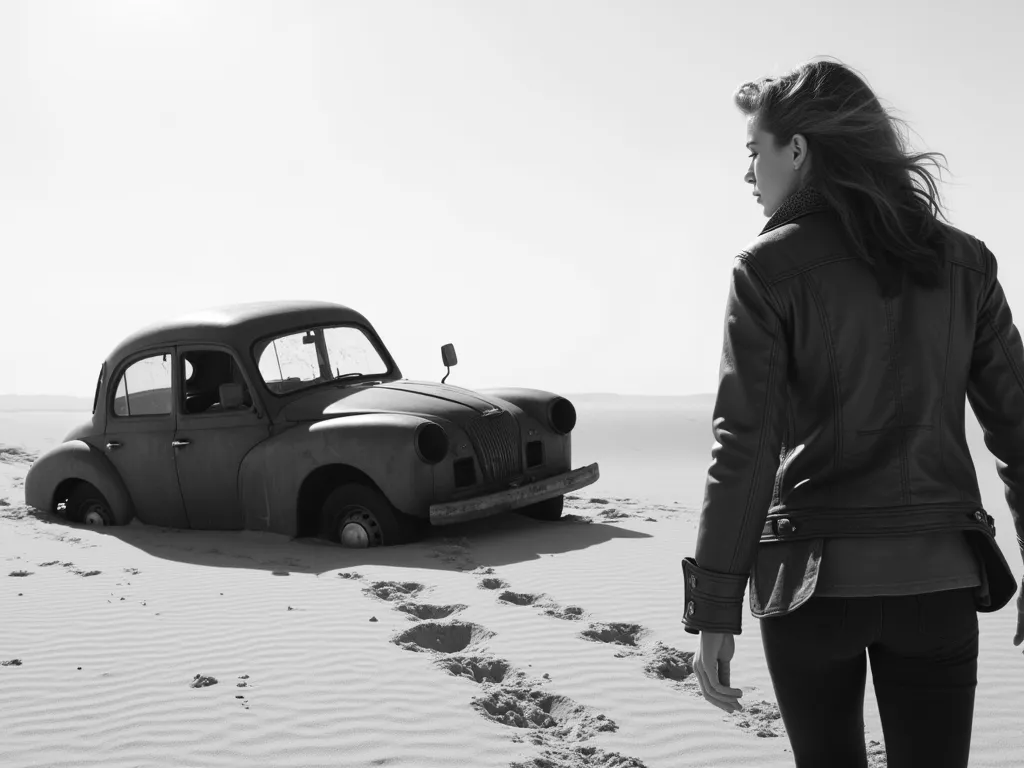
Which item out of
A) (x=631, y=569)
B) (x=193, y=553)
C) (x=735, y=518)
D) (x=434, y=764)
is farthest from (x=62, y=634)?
(x=735, y=518)

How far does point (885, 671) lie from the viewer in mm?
2045

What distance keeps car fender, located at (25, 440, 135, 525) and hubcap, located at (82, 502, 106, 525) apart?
0.21 m

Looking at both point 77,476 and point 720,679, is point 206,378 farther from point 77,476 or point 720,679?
point 720,679

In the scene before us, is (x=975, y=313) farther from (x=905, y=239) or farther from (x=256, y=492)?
(x=256, y=492)

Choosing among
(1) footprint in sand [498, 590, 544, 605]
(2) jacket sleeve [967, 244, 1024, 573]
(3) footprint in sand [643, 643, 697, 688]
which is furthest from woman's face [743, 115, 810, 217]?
(1) footprint in sand [498, 590, 544, 605]

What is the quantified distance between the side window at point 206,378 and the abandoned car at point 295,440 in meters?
0.01

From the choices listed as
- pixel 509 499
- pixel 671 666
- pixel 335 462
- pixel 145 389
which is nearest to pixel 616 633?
pixel 671 666

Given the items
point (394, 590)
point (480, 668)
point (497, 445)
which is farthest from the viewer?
point (497, 445)

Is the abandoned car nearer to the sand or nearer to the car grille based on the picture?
the car grille

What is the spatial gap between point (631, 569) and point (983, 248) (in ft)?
16.0

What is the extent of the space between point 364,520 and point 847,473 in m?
5.87

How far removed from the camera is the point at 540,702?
14.4 feet

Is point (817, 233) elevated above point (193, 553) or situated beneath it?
elevated above


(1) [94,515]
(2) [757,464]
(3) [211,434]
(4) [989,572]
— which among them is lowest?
(1) [94,515]
